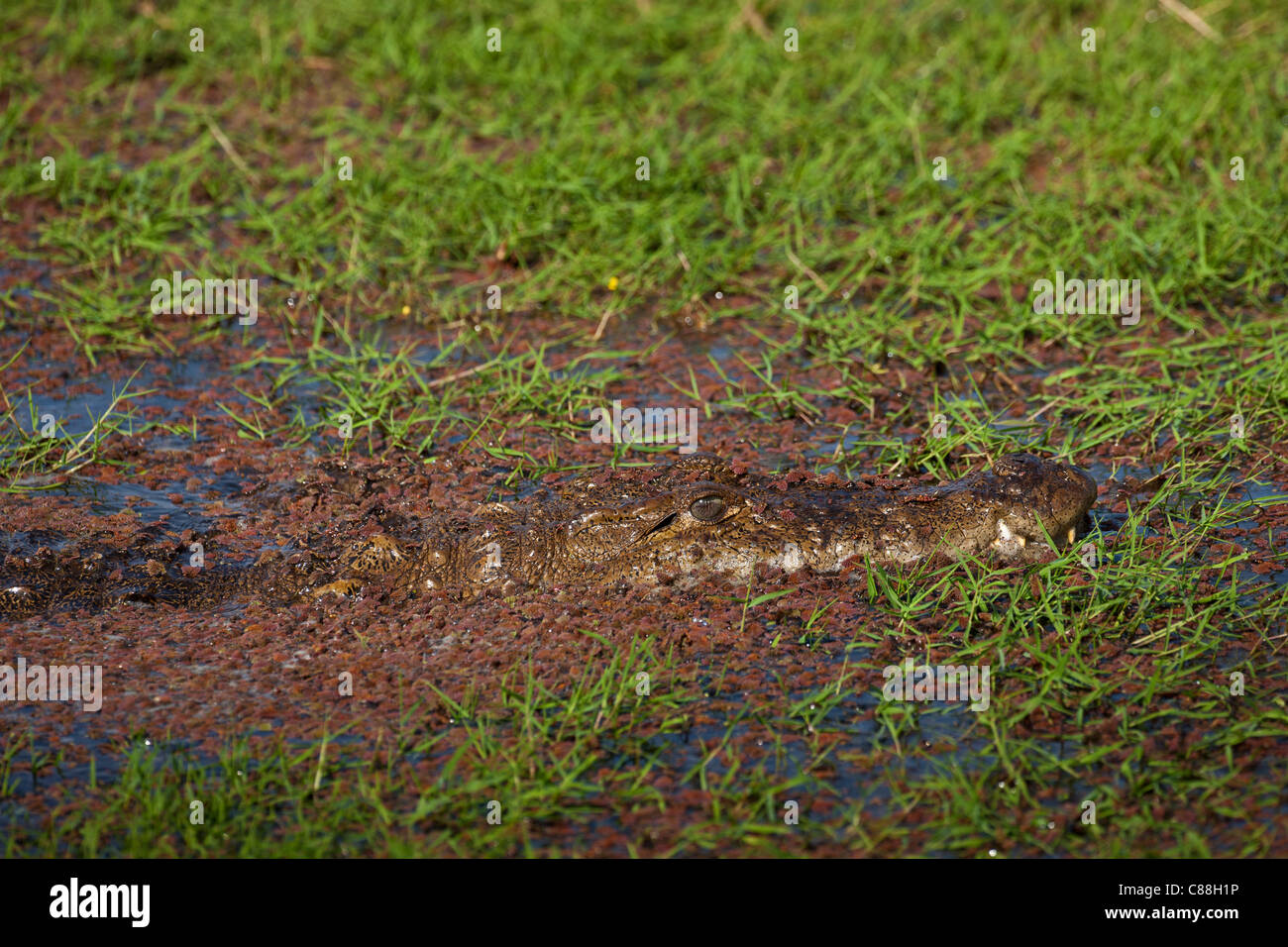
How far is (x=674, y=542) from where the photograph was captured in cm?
454

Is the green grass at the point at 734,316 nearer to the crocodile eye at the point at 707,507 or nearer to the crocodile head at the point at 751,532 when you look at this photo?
the crocodile head at the point at 751,532

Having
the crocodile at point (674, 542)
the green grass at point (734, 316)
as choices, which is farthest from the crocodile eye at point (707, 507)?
the green grass at point (734, 316)

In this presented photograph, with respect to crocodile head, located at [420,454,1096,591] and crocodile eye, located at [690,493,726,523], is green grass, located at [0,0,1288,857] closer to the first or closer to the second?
crocodile head, located at [420,454,1096,591]

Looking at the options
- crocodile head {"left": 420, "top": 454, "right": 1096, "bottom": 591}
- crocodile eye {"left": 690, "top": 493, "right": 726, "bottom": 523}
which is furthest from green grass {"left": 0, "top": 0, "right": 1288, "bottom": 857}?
crocodile eye {"left": 690, "top": 493, "right": 726, "bottom": 523}

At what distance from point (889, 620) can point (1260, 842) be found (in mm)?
1260

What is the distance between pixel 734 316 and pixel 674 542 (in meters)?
2.22

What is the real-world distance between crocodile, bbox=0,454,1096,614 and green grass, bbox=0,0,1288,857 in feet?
0.46

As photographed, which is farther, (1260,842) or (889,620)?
(889,620)

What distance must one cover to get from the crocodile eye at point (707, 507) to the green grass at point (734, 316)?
0.26m

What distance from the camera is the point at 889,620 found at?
4.45 meters

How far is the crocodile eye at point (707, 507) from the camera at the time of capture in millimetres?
4500
